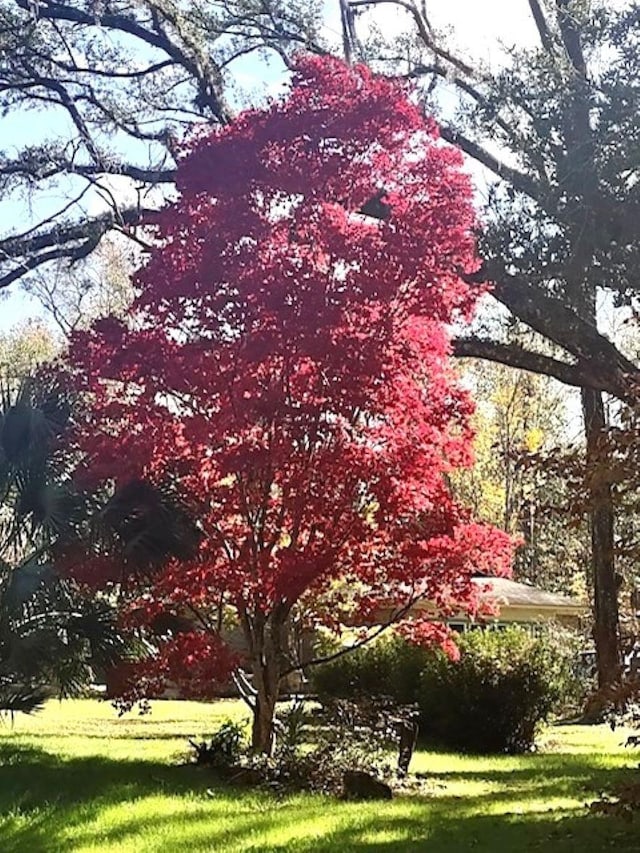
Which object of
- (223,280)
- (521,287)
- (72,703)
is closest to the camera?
(223,280)

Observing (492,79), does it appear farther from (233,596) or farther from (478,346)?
(233,596)

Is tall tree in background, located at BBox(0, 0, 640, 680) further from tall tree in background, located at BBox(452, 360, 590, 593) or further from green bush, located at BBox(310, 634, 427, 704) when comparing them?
tall tree in background, located at BBox(452, 360, 590, 593)

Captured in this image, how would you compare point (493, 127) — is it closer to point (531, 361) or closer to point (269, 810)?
point (531, 361)

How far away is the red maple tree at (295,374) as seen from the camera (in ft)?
32.0

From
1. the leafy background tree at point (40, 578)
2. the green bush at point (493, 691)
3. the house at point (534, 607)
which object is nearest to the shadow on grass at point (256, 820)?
the leafy background tree at point (40, 578)

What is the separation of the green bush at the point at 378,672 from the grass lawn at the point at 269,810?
2.34 meters

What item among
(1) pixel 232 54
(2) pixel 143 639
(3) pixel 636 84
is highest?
(1) pixel 232 54

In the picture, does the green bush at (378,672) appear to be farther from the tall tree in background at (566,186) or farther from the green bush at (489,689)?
the tall tree in background at (566,186)

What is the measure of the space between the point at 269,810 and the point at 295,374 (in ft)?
12.2

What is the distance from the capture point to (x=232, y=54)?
640 inches

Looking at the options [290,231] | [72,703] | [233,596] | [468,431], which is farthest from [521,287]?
[72,703]

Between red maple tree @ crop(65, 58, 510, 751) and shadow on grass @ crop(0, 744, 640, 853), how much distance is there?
3.63 feet

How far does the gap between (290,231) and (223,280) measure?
0.77m

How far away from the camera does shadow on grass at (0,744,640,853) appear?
707 centimetres
